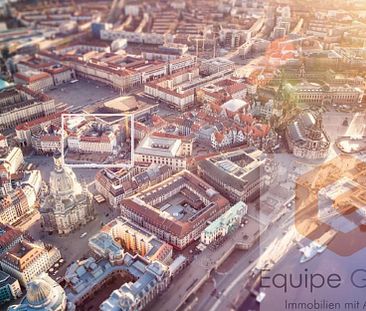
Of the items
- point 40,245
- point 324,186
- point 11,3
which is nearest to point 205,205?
point 324,186

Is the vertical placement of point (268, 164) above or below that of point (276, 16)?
below

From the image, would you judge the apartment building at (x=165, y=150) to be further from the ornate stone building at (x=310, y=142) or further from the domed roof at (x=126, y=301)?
the domed roof at (x=126, y=301)

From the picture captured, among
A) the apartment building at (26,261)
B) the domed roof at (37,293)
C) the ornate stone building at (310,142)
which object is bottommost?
the apartment building at (26,261)

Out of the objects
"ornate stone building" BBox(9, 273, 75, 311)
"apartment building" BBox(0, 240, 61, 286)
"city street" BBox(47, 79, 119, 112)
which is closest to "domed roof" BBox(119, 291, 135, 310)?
"ornate stone building" BBox(9, 273, 75, 311)

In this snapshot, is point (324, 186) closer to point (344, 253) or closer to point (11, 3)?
point (344, 253)

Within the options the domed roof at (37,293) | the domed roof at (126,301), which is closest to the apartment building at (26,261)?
the domed roof at (37,293)

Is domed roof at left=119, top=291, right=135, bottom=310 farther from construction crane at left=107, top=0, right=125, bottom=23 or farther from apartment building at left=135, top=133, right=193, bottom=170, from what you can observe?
construction crane at left=107, top=0, right=125, bottom=23
